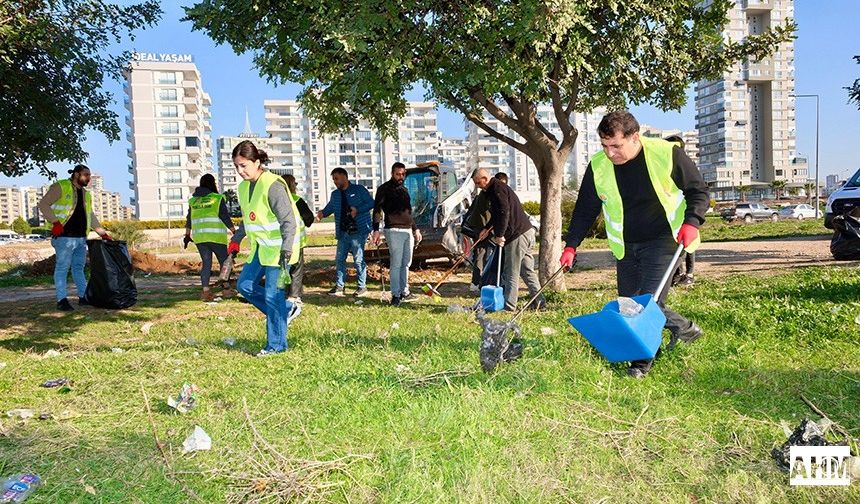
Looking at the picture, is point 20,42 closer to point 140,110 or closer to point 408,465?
point 408,465

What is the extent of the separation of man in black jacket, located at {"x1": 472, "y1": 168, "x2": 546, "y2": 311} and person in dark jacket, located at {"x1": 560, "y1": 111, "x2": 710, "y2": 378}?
2.72 m

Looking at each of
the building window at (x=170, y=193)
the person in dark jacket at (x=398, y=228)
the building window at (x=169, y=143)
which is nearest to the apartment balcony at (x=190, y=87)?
A: the building window at (x=169, y=143)

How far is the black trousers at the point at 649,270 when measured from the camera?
454cm

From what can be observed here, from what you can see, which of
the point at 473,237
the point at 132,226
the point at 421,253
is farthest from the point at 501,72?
the point at 132,226

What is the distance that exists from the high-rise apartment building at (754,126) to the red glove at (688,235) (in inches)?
4588

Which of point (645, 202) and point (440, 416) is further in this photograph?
point (645, 202)

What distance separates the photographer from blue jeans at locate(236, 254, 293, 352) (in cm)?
557

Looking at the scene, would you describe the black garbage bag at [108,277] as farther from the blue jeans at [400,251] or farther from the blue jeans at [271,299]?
the blue jeans at [271,299]

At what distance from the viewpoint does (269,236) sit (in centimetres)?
565

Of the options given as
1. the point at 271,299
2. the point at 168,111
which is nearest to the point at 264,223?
the point at 271,299

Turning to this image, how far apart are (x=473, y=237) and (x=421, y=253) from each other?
14.6ft

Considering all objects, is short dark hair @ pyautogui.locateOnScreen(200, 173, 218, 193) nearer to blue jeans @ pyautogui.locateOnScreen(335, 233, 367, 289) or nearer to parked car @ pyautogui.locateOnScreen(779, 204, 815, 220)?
blue jeans @ pyautogui.locateOnScreen(335, 233, 367, 289)

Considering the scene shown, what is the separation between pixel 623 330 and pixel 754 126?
13358cm

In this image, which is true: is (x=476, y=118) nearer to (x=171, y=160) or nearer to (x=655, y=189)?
(x=655, y=189)
